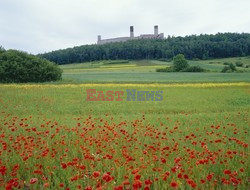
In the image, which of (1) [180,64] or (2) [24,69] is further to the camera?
(1) [180,64]

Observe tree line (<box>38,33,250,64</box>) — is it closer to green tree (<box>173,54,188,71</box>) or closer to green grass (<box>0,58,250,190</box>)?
green tree (<box>173,54,188,71</box>)

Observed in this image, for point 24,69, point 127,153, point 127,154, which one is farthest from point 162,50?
point 127,154

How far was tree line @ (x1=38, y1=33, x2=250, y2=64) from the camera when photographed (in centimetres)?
9288

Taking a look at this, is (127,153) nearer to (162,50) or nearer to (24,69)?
(24,69)

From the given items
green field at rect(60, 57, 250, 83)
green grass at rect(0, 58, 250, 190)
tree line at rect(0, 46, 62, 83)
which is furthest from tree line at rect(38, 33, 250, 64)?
green grass at rect(0, 58, 250, 190)

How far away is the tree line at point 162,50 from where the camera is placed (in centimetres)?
9288

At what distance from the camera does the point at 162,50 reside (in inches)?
3701

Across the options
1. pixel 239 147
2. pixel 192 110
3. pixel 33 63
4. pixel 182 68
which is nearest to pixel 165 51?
pixel 182 68

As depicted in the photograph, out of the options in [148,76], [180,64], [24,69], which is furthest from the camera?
[180,64]

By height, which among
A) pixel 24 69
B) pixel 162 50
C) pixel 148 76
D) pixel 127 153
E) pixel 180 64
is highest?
pixel 162 50

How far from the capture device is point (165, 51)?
93.5m

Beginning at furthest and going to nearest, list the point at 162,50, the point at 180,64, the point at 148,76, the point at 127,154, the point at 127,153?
1. the point at 162,50
2. the point at 180,64
3. the point at 148,76
4. the point at 127,153
5. the point at 127,154

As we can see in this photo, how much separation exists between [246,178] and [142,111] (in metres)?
8.67

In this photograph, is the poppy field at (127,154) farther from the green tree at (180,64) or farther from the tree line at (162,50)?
the tree line at (162,50)
